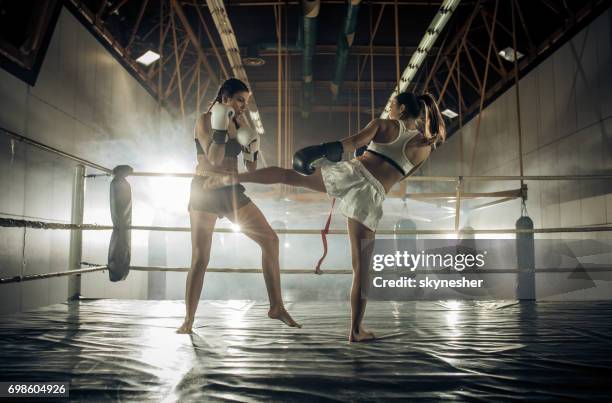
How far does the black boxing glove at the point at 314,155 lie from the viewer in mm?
1750

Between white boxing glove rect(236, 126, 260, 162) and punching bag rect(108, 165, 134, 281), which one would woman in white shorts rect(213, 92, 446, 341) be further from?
punching bag rect(108, 165, 134, 281)

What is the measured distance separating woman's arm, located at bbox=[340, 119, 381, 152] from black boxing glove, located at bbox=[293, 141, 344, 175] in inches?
1.1

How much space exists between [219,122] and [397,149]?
2.70ft

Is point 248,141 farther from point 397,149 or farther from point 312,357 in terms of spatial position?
point 312,357

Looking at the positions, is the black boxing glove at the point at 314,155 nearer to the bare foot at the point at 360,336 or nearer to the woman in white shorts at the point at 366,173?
the woman in white shorts at the point at 366,173

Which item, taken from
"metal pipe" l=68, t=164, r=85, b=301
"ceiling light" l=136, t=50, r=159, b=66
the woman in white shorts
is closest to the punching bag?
"metal pipe" l=68, t=164, r=85, b=301

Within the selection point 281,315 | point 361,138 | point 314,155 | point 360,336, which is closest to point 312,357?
point 360,336

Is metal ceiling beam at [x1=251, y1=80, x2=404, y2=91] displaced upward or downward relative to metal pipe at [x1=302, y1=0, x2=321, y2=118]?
upward

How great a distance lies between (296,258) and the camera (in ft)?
37.7

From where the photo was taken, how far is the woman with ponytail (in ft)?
6.66

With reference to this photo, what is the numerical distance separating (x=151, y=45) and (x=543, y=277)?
261 inches

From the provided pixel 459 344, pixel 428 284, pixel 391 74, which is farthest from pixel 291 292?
pixel 459 344

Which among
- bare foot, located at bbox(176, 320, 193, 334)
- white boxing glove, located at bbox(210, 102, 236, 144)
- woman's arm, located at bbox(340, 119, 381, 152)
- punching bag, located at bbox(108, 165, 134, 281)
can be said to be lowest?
bare foot, located at bbox(176, 320, 193, 334)

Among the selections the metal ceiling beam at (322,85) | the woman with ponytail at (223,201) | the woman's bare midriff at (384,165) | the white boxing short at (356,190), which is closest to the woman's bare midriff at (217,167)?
the woman with ponytail at (223,201)
